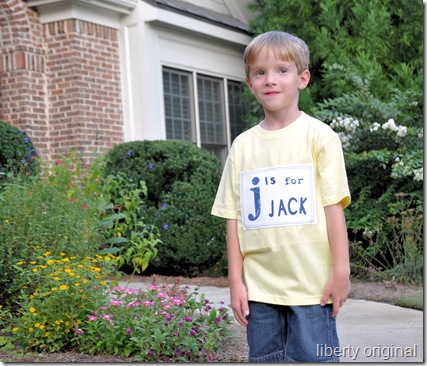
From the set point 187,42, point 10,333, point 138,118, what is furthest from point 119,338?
point 187,42

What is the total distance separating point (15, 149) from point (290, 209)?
17.3 feet

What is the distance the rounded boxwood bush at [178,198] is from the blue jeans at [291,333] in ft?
17.7

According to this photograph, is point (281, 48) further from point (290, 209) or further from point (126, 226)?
point (126, 226)

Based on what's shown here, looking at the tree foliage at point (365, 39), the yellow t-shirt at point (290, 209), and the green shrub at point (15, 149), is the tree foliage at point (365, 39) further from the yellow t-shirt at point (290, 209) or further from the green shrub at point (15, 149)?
the yellow t-shirt at point (290, 209)

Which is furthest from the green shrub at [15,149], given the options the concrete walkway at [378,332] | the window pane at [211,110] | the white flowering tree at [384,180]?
the window pane at [211,110]

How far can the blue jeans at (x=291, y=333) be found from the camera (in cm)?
267

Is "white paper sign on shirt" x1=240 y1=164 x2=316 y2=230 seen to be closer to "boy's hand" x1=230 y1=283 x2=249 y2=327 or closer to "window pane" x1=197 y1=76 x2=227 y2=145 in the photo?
"boy's hand" x1=230 y1=283 x2=249 y2=327

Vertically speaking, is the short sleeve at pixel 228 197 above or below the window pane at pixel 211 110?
below

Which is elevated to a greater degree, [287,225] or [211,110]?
[211,110]

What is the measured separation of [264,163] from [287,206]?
188mm

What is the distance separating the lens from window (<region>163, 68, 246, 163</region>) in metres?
10.8

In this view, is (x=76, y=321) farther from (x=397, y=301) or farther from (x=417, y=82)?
(x=417, y=82)

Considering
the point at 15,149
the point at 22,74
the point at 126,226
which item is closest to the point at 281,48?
the point at 126,226

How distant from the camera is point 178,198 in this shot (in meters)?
8.20
